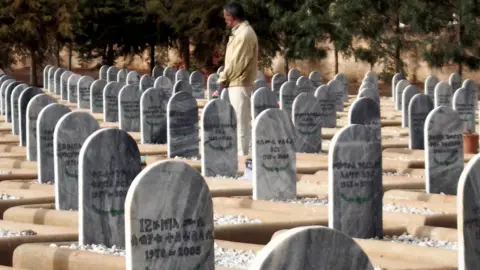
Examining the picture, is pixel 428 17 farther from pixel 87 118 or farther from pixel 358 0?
pixel 87 118

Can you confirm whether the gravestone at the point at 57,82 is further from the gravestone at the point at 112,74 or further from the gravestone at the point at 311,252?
the gravestone at the point at 311,252

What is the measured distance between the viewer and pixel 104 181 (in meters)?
10.6

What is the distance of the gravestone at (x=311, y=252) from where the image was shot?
6.00 m

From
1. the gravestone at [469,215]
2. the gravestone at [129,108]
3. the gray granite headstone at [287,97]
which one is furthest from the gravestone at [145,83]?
the gravestone at [469,215]

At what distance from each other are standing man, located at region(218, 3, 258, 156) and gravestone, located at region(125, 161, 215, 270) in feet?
24.4

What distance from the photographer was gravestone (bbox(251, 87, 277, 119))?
19.0m

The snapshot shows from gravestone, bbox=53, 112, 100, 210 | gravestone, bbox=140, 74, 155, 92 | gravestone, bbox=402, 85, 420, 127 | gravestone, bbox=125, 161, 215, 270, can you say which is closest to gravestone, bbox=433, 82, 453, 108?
gravestone, bbox=402, 85, 420, 127

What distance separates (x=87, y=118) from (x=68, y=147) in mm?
318

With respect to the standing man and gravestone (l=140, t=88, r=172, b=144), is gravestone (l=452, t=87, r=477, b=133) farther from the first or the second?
the standing man

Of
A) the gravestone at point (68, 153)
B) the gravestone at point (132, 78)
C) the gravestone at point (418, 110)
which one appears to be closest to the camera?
the gravestone at point (68, 153)

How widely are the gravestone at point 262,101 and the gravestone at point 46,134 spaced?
474 centimetres

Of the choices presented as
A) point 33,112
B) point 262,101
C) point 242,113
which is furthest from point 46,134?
point 262,101

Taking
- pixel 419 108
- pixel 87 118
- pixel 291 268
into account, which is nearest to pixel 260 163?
pixel 87 118

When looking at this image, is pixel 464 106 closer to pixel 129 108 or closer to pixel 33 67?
pixel 129 108
